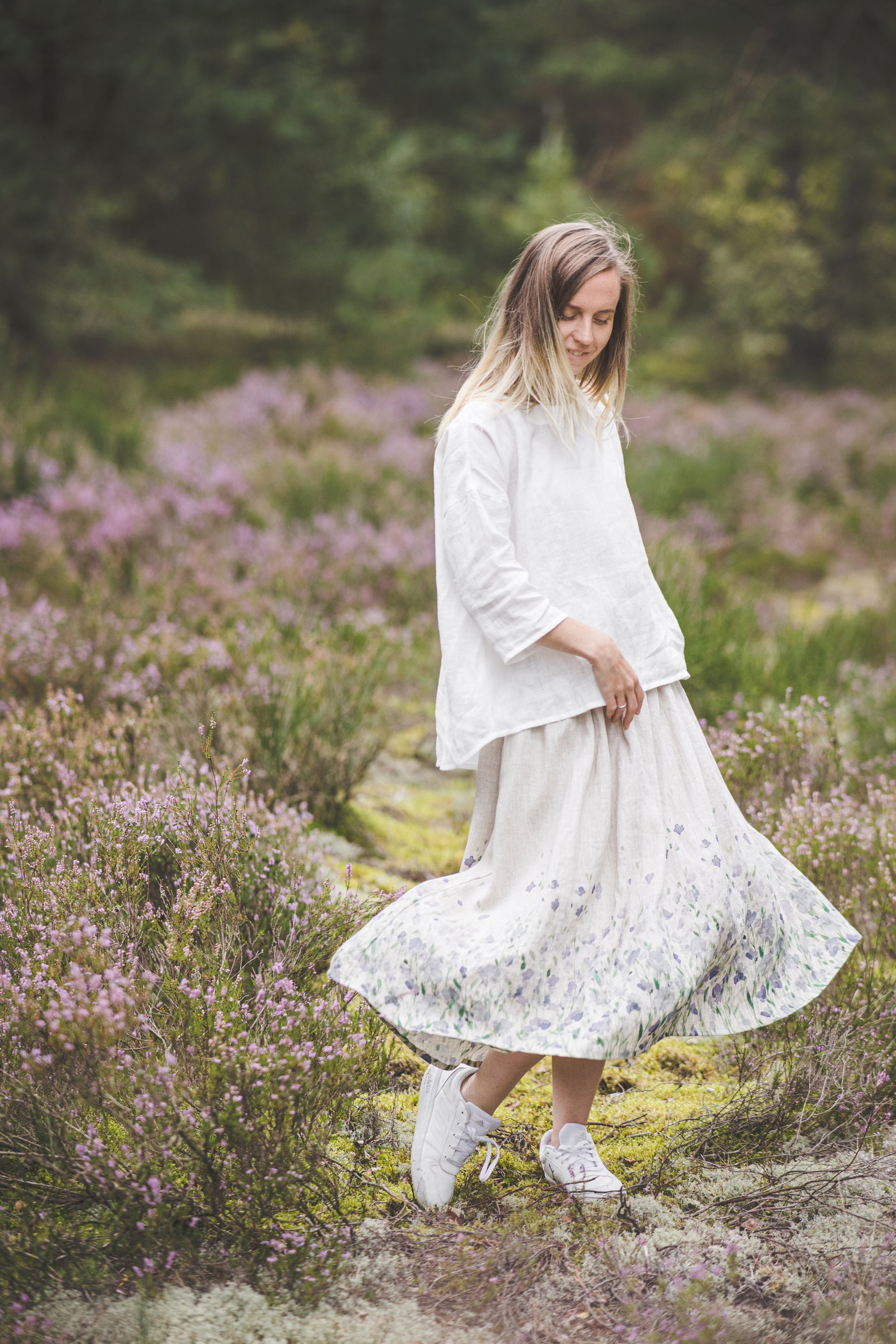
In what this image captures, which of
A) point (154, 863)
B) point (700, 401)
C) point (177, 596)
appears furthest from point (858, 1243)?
point (700, 401)

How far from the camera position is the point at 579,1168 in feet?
6.49

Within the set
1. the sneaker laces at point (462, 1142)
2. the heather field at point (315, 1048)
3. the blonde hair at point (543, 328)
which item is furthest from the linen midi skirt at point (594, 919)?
the blonde hair at point (543, 328)

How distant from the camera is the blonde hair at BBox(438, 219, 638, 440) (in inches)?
76.5

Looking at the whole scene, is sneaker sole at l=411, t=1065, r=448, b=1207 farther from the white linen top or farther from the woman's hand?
the woman's hand

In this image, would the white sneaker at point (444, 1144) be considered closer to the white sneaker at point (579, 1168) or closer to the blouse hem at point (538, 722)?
the white sneaker at point (579, 1168)

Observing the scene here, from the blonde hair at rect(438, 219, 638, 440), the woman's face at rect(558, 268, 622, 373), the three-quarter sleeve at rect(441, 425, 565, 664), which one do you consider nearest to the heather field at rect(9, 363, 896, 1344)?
the three-quarter sleeve at rect(441, 425, 565, 664)

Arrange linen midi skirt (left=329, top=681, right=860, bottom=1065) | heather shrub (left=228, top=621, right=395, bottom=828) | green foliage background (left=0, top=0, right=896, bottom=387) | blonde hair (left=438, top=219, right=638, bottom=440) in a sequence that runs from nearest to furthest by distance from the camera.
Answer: linen midi skirt (left=329, top=681, right=860, bottom=1065)
blonde hair (left=438, top=219, right=638, bottom=440)
heather shrub (left=228, top=621, right=395, bottom=828)
green foliage background (left=0, top=0, right=896, bottom=387)

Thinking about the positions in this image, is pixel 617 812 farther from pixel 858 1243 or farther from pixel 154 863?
pixel 154 863

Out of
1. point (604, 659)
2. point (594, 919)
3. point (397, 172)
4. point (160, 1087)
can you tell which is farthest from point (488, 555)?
point (397, 172)

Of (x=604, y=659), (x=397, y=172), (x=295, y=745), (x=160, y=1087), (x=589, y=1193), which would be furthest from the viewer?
(x=397, y=172)

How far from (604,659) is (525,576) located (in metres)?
0.20

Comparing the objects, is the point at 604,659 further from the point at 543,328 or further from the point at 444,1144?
the point at 444,1144

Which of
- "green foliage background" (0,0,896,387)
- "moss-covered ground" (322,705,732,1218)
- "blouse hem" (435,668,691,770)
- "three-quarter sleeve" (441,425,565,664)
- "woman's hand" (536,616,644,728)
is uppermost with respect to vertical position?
"green foliage background" (0,0,896,387)

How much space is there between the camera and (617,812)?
1911mm
